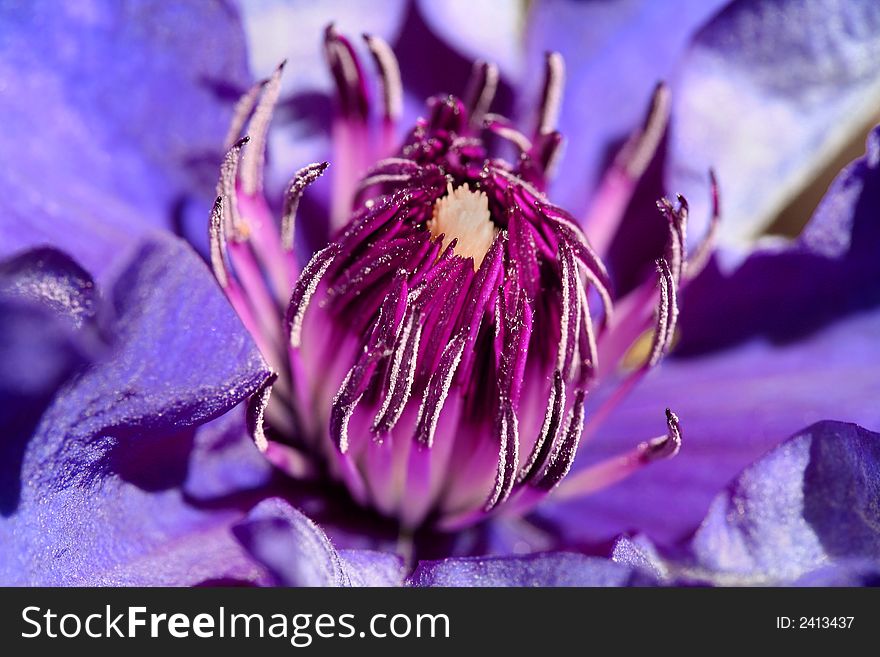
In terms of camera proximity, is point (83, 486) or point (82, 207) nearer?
point (83, 486)

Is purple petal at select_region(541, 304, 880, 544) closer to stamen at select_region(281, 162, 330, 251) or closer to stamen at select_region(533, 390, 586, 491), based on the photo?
stamen at select_region(533, 390, 586, 491)

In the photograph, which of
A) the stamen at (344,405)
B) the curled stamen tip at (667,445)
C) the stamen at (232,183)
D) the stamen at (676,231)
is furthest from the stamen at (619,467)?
the stamen at (232,183)

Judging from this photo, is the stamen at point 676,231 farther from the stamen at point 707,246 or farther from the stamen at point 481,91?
the stamen at point 481,91

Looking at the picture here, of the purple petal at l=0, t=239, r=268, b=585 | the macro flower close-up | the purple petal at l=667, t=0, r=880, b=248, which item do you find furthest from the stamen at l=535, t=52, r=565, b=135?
the purple petal at l=0, t=239, r=268, b=585

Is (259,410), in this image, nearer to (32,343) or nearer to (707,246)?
(32,343)
